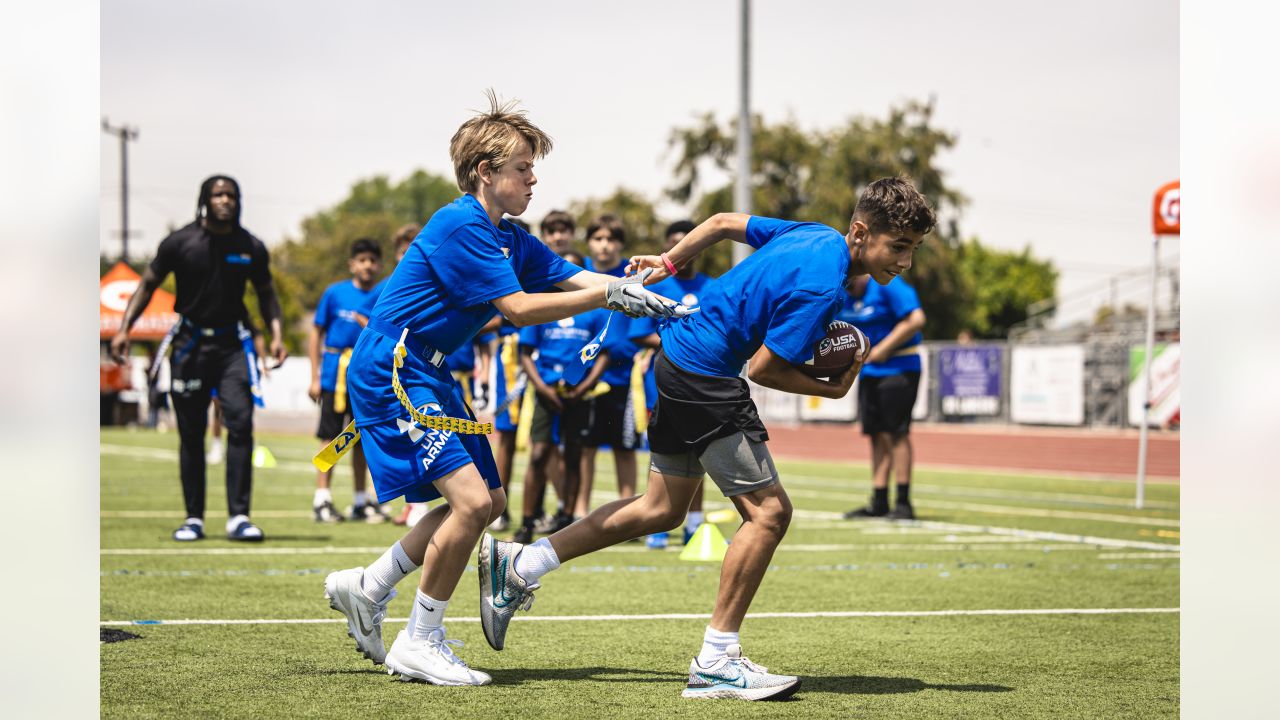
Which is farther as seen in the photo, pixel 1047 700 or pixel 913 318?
pixel 913 318

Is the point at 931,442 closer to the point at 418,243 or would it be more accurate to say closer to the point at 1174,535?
the point at 1174,535

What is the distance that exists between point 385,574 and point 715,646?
1.22 meters

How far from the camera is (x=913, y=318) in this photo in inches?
470

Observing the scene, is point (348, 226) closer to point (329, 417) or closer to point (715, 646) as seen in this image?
point (329, 417)

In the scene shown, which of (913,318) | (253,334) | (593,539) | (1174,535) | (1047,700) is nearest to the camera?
(1047,700)

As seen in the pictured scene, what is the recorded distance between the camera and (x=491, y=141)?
4973 millimetres

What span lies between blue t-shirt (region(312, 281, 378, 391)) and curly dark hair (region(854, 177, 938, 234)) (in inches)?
287

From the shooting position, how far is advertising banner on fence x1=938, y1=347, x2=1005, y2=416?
39.6m

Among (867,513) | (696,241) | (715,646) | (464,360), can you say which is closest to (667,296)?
(464,360)
